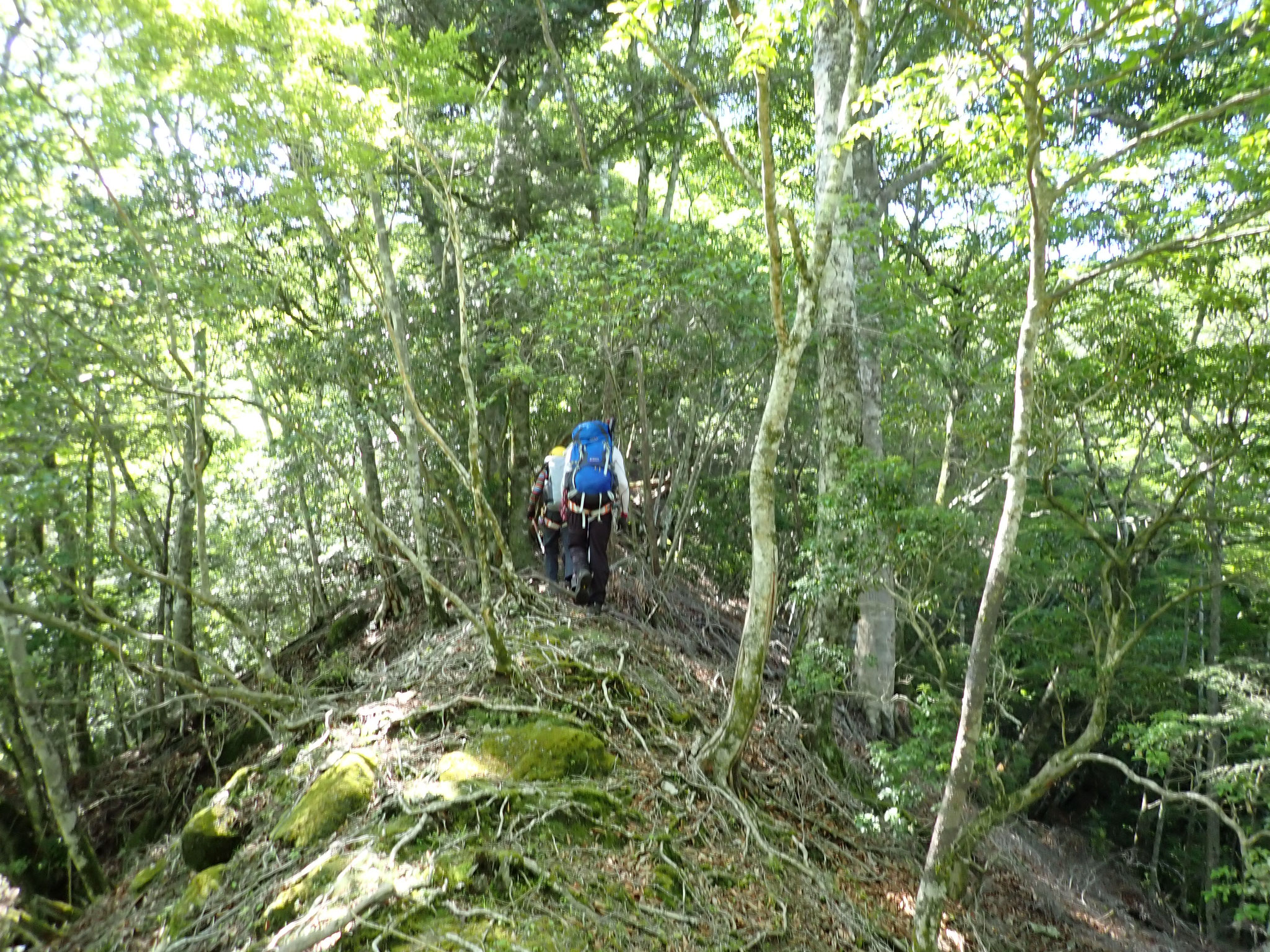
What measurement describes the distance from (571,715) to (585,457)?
260cm

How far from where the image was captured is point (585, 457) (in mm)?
7828

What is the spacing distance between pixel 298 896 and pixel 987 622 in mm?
4190

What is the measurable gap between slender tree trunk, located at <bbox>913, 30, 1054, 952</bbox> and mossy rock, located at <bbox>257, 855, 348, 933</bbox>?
11.4 ft

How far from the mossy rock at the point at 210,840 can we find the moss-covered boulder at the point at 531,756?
149cm

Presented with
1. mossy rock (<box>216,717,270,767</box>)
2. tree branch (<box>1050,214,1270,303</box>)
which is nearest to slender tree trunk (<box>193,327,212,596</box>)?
mossy rock (<box>216,717,270,767</box>)

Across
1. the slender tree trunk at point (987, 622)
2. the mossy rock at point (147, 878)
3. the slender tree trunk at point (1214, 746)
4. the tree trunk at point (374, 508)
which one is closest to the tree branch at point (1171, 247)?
the slender tree trunk at point (987, 622)

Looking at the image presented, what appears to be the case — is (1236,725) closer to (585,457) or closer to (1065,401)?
(1065,401)

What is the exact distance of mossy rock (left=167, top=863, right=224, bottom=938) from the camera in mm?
4652

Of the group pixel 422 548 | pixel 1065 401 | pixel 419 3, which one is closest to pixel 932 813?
pixel 1065 401

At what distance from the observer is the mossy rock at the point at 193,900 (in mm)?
4652

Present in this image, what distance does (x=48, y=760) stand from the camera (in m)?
8.23

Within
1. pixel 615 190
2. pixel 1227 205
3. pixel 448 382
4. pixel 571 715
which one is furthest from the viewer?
pixel 615 190

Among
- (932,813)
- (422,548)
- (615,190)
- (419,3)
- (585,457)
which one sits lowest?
(932,813)

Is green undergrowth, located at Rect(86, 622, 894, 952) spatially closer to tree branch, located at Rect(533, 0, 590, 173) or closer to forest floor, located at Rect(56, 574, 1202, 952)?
forest floor, located at Rect(56, 574, 1202, 952)
